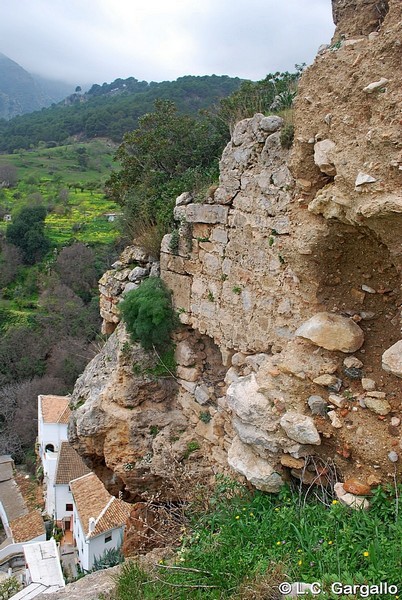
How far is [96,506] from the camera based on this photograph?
15.6m

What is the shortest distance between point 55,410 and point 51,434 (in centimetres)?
96

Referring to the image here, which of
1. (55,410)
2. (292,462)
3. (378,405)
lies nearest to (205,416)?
(292,462)

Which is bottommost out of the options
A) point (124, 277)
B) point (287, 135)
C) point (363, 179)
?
point (124, 277)

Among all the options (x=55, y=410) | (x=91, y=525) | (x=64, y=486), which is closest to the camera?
(x=91, y=525)

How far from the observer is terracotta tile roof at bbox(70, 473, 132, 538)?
14453 millimetres

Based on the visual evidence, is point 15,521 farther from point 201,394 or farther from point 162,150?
point 162,150

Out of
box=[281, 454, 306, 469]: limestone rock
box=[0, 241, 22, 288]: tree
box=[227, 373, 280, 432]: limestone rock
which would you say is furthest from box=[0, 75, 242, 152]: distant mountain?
box=[281, 454, 306, 469]: limestone rock

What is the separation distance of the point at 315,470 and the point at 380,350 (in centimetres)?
111

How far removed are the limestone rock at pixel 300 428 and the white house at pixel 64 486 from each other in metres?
15.0

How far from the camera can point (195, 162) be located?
8203mm

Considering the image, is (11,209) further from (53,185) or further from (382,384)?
(382,384)

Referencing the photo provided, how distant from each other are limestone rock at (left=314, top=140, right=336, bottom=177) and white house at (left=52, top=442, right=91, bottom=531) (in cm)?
1590

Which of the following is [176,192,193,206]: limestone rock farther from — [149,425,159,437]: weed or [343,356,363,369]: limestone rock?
[343,356,363,369]: limestone rock

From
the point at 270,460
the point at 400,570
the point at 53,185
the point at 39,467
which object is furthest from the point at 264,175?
the point at 53,185
